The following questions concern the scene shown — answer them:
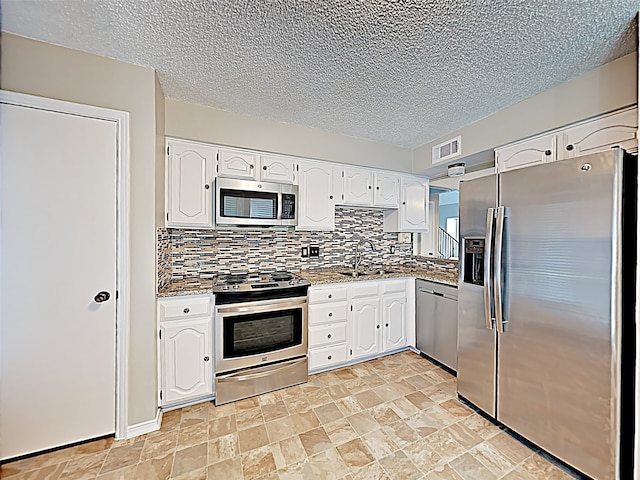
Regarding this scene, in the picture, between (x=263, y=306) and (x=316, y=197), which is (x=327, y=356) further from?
(x=316, y=197)

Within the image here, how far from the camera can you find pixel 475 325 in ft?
6.82

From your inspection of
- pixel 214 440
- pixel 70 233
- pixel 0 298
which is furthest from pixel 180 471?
pixel 70 233

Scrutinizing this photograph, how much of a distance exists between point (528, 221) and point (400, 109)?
1.39 m

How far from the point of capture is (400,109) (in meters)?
2.44

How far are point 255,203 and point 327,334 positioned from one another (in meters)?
1.43

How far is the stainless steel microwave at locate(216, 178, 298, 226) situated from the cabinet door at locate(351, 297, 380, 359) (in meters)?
1.12

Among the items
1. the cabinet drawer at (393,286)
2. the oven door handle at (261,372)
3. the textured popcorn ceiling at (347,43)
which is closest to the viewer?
the textured popcorn ceiling at (347,43)

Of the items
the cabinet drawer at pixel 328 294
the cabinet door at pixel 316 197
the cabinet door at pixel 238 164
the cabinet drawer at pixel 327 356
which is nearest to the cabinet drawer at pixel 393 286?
the cabinet drawer at pixel 328 294

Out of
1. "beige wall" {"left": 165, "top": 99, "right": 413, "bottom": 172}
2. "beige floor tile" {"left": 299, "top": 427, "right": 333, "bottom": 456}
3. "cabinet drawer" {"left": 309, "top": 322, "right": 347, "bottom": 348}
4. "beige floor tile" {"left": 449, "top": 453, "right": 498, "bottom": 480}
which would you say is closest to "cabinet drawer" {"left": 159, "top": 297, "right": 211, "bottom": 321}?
"cabinet drawer" {"left": 309, "top": 322, "right": 347, "bottom": 348}

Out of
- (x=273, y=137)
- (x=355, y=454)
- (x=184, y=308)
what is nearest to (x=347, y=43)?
(x=273, y=137)

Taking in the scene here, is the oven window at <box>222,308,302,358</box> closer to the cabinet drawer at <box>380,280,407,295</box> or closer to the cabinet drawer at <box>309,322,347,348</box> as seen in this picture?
the cabinet drawer at <box>309,322,347,348</box>

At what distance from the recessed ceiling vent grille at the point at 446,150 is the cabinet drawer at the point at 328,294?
1.78 meters

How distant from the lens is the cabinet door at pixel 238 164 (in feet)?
8.30

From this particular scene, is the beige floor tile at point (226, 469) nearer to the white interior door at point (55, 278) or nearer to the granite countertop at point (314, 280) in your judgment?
the white interior door at point (55, 278)
